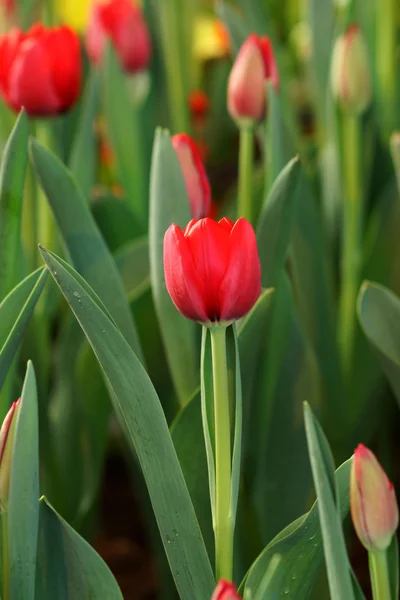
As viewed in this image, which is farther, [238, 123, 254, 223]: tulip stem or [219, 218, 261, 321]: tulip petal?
[238, 123, 254, 223]: tulip stem

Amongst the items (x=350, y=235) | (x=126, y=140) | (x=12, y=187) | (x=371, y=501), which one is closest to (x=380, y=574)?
(x=371, y=501)

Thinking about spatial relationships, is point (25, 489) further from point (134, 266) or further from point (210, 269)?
point (134, 266)

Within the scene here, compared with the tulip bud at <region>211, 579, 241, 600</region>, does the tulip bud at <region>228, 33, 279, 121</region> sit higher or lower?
higher

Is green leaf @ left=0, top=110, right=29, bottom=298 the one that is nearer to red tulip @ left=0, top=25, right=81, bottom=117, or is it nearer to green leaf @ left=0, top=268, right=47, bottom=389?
green leaf @ left=0, top=268, right=47, bottom=389

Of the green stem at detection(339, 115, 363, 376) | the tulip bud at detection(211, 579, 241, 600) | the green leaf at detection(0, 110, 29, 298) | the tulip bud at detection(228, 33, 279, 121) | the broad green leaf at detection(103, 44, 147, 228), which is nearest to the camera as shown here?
the tulip bud at detection(211, 579, 241, 600)

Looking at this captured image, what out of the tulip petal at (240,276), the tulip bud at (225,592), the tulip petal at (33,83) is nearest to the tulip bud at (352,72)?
the tulip petal at (33,83)

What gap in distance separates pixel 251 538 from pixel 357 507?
32 cm

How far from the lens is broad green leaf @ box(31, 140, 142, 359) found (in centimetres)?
53

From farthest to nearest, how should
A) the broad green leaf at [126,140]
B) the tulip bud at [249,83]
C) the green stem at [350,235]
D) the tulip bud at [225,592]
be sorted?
1. the broad green leaf at [126,140]
2. the green stem at [350,235]
3. the tulip bud at [249,83]
4. the tulip bud at [225,592]

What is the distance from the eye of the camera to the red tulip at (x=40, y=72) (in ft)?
2.16

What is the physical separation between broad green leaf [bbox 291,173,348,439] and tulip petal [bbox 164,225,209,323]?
11.9 inches

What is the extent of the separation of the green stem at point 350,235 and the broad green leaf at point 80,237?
0.26m

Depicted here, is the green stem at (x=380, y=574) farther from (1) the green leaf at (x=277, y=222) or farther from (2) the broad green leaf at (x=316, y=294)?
(2) the broad green leaf at (x=316, y=294)

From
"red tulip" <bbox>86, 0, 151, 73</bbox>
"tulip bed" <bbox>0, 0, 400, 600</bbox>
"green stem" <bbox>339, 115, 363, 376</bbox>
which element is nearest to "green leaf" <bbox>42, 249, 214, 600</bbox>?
"tulip bed" <bbox>0, 0, 400, 600</bbox>
